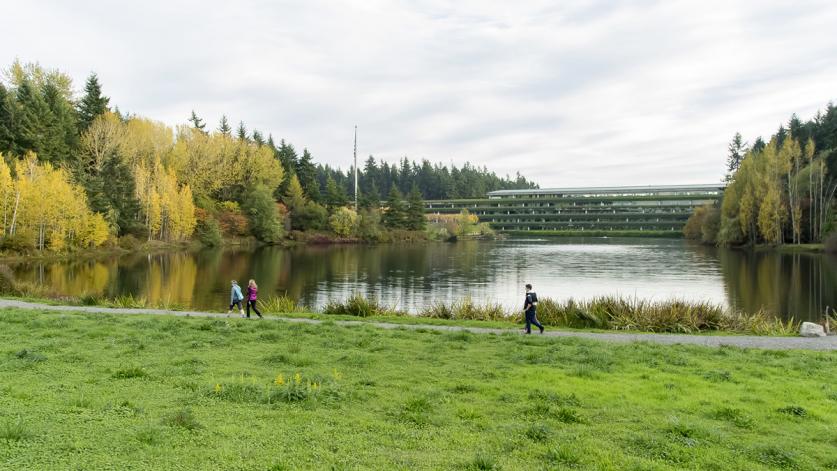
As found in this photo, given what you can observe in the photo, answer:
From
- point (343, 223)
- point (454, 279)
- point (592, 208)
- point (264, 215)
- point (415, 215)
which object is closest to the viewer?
point (454, 279)

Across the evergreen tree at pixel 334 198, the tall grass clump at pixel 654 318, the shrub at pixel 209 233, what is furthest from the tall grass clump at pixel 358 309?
the evergreen tree at pixel 334 198

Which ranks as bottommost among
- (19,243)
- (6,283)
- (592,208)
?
(6,283)

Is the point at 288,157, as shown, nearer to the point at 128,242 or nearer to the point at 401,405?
the point at 128,242

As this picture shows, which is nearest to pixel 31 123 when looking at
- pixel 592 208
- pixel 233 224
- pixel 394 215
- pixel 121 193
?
pixel 121 193

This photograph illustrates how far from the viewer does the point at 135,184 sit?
76250mm

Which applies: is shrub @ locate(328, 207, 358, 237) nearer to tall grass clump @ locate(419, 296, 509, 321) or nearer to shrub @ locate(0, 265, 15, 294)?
shrub @ locate(0, 265, 15, 294)

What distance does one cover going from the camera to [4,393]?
839 cm

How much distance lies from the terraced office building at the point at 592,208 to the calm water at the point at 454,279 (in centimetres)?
11162

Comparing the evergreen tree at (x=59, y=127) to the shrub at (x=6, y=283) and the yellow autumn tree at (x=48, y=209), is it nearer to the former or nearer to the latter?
the yellow autumn tree at (x=48, y=209)

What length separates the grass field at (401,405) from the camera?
6.45 meters

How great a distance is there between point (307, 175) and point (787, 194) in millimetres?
85614

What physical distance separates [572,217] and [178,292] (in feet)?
522

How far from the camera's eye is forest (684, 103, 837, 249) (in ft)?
259

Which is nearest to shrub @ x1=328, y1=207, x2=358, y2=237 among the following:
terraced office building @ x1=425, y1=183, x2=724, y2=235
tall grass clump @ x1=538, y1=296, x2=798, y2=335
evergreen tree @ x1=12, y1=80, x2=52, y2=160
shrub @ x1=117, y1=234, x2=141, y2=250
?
shrub @ x1=117, y1=234, x2=141, y2=250
